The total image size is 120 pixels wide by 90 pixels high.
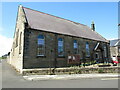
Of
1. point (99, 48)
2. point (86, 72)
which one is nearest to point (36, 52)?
point (86, 72)

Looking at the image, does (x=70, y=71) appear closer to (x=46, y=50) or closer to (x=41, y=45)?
(x=46, y=50)

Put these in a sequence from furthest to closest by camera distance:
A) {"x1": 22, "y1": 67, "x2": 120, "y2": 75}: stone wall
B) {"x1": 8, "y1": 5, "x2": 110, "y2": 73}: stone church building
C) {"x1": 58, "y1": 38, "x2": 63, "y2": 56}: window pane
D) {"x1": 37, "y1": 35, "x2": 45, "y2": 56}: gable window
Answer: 1. {"x1": 58, "y1": 38, "x2": 63, "y2": 56}: window pane
2. {"x1": 37, "y1": 35, "x2": 45, "y2": 56}: gable window
3. {"x1": 8, "y1": 5, "x2": 110, "y2": 73}: stone church building
4. {"x1": 22, "y1": 67, "x2": 120, "y2": 75}: stone wall

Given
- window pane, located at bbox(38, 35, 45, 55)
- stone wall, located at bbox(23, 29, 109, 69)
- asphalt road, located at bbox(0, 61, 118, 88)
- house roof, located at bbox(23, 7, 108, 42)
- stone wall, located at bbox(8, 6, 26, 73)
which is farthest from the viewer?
house roof, located at bbox(23, 7, 108, 42)

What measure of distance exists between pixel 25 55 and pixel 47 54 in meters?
3.77

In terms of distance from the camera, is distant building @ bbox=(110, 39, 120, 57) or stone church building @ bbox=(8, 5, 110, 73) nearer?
stone church building @ bbox=(8, 5, 110, 73)

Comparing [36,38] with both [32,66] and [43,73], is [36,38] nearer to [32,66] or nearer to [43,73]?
[32,66]

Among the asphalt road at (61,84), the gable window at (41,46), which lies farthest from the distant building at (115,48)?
the asphalt road at (61,84)

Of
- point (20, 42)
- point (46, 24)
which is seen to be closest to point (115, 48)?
point (46, 24)

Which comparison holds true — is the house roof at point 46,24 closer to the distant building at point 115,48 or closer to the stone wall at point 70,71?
the stone wall at point 70,71

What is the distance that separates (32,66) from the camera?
15758mm

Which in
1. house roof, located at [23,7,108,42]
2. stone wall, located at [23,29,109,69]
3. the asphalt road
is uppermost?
house roof, located at [23,7,108,42]

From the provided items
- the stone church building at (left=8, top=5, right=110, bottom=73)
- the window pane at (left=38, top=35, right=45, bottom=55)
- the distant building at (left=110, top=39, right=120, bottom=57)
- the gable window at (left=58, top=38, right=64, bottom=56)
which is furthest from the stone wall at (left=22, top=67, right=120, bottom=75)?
the distant building at (left=110, top=39, right=120, bottom=57)

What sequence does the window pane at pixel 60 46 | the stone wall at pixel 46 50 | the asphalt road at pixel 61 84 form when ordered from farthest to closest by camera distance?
the window pane at pixel 60 46
the stone wall at pixel 46 50
the asphalt road at pixel 61 84

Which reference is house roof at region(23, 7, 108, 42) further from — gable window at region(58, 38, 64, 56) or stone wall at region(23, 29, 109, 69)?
gable window at region(58, 38, 64, 56)
